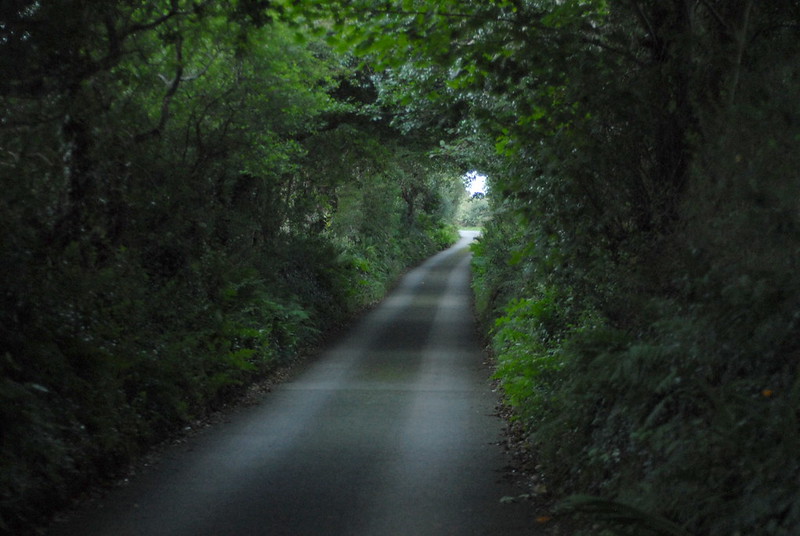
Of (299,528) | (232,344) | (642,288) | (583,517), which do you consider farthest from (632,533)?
(232,344)

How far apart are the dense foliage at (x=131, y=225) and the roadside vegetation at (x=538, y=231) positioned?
4 cm

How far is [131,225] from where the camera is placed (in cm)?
1270

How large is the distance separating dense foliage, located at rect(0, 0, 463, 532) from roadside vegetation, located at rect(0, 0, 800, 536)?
4 centimetres

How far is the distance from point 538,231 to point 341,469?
3.93 m

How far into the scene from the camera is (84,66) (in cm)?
977

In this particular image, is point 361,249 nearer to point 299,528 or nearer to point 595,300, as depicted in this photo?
point 595,300

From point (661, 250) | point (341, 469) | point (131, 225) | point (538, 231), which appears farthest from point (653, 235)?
point (131, 225)

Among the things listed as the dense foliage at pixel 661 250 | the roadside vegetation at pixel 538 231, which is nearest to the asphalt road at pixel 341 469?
the roadside vegetation at pixel 538 231

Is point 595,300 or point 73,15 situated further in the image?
point 595,300

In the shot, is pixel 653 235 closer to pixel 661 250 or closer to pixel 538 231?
pixel 661 250

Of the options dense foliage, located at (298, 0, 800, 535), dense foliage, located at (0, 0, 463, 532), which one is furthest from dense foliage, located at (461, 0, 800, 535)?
dense foliage, located at (0, 0, 463, 532)

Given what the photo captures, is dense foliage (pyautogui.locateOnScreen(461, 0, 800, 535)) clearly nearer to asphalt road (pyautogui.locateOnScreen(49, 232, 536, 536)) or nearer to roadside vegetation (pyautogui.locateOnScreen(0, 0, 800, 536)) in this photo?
roadside vegetation (pyautogui.locateOnScreen(0, 0, 800, 536))

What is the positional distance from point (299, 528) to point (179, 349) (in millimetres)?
5594

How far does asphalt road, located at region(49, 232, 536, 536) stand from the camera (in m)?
7.48
